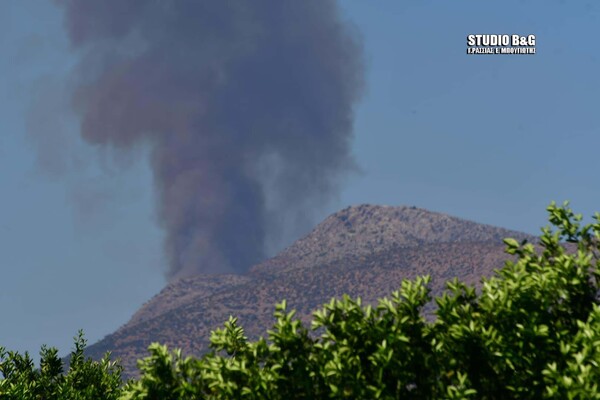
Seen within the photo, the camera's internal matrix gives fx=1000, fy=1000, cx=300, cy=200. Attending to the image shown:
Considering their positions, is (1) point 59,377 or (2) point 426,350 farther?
(1) point 59,377

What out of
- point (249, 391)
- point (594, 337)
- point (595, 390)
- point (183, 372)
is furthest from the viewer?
point (183, 372)

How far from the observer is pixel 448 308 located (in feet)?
61.0

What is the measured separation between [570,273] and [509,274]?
3.75 ft

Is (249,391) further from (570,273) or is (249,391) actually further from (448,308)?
(570,273)

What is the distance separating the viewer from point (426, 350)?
18750 millimetres

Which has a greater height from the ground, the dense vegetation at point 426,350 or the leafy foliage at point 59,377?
the leafy foliage at point 59,377

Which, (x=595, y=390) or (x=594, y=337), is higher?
(x=594, y=337)

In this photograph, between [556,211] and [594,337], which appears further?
[556,211]

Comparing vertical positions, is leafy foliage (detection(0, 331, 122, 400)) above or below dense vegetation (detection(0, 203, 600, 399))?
above

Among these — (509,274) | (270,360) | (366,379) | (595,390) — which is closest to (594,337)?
(595,390)

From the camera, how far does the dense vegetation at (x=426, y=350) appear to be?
1775 cm

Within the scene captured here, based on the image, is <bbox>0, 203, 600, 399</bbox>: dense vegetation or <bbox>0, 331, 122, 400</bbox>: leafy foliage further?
<bbox>0, 331, 122, 400</bbox>: leafy foliage

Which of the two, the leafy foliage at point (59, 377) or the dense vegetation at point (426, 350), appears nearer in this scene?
the dense vegetation at point (426, 350)

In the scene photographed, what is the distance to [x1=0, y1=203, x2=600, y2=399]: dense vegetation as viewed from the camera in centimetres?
1775
